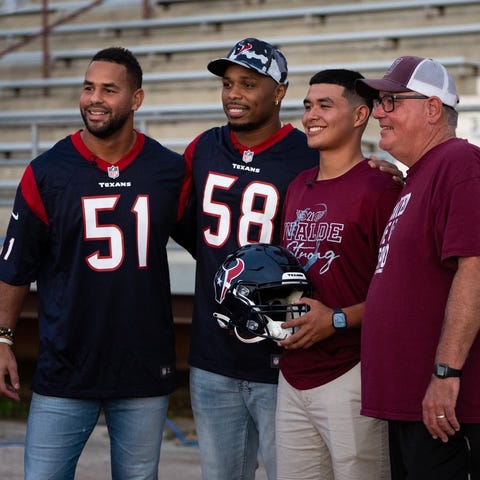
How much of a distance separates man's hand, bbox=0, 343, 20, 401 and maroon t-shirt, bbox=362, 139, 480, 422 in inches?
52.8

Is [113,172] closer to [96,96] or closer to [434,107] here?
[96,96]

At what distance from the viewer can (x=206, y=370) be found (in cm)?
386

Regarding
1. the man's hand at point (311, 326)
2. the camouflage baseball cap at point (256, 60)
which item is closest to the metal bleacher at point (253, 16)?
the camouflage baseball cap at point (256, 60)

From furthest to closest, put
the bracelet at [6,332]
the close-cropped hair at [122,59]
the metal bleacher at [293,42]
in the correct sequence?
→ the metal bleacher at [293,42]
the close-cropped hair at [122,59]
the bracelet at [6,332]

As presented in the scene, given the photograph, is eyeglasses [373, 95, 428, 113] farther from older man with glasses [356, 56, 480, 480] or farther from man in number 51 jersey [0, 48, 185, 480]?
man in number 51 jersey [0, 48, 185, 480]

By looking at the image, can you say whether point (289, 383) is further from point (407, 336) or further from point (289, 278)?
point (407, 336)

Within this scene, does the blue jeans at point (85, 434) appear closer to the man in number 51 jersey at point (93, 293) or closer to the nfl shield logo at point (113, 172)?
the man in number 51 jersey at point (93, 293)

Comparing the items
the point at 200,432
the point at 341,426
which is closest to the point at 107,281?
the point at 200,432

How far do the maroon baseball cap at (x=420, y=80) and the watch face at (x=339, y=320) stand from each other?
0.74m

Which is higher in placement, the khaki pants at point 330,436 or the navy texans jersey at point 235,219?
the navy texans jersey at point 235,219

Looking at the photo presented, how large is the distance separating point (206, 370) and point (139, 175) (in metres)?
0.76

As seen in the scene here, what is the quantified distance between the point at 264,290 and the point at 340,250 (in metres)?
0.28

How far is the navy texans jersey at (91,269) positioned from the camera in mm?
3703

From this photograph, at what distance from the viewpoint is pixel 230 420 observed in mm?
A: 3840
